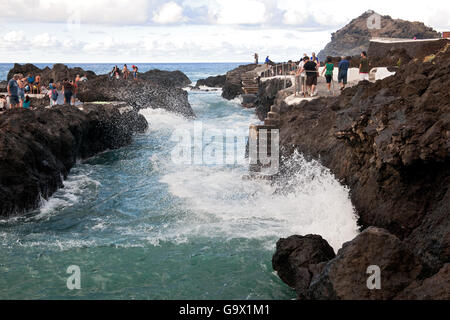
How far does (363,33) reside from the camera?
93062 mm

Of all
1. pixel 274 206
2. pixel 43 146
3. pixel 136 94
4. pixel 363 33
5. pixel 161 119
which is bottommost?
pixel 274 206

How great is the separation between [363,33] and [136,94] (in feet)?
245

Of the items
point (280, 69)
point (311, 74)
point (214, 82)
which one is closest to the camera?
point (311, 74)

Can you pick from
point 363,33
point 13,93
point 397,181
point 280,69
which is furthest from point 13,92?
point 363,33

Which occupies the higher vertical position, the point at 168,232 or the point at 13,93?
the point at 13,93

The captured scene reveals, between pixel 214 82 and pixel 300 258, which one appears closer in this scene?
pixel 300 258

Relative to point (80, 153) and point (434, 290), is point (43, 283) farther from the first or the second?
point (80, 153)

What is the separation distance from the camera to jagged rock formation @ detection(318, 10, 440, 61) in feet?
231

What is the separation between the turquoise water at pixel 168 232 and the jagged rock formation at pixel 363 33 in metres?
59.7

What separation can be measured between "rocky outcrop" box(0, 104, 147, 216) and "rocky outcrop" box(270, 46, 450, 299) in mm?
6825

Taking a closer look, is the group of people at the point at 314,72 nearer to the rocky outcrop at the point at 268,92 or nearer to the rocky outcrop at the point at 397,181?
the rocky outcrop at the point at 397,181

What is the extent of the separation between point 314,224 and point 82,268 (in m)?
4.29

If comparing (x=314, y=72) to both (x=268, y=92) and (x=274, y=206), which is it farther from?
(x=268, y=92)

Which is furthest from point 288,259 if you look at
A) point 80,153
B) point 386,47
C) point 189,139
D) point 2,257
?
point 386,47
